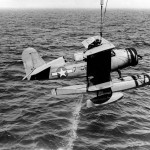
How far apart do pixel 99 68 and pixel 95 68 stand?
0.78 ft

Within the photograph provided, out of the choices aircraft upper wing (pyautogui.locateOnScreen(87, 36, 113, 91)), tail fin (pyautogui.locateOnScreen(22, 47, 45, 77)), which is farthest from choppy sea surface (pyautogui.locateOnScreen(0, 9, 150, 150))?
tail fin (pyautogui.locateOnScreen(22, 47, 45, 77))

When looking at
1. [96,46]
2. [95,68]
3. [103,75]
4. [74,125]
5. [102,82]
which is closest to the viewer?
[96,46]

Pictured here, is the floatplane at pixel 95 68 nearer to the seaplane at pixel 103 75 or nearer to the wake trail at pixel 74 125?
the seaplane at pixel 103 75

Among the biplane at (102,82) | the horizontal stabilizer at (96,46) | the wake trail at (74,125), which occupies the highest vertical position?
the horizontal stabilizer at (96,46)

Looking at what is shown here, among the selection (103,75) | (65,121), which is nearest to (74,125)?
(65,121)

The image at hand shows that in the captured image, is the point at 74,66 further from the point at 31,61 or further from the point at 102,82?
the point at 31,61

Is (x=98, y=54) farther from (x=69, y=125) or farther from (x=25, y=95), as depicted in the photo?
(x=25, y=95)

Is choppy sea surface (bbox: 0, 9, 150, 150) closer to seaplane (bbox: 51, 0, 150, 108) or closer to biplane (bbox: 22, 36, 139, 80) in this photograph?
seaplane (bbox: 51, 0, 150, 108)

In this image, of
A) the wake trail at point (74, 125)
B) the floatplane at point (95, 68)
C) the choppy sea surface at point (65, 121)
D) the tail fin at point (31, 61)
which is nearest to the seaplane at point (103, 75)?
the floatplane at point (95, 68)

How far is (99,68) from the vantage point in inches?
512

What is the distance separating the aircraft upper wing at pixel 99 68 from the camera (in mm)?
12477

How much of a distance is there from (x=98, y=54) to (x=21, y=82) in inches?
401

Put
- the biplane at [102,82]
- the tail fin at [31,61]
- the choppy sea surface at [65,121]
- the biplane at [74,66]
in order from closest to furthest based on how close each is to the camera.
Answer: the choppy sea surface at [65,121]
the biplane at [102,82]
the biplane at [74,66]
the tail fin at [31,61]

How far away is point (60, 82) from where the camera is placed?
20969 millimetres
